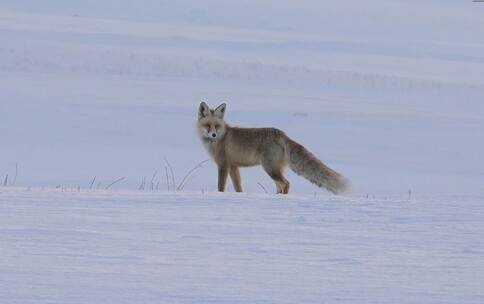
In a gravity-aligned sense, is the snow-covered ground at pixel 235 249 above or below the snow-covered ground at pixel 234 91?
below

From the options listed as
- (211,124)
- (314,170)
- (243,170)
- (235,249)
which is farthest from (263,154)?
(243,170)

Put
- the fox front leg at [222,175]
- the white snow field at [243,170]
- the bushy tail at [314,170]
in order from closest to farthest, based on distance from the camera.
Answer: the white snow field at [243,170]
the bushy tail at [314,170]
the fox front leg at [222,175]

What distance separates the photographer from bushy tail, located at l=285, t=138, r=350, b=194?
28.2 ft

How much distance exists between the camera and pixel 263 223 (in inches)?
230

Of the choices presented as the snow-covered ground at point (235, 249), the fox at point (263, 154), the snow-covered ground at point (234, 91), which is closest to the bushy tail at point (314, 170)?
the fox at point (263, 154)

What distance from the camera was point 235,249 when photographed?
16.8 ft

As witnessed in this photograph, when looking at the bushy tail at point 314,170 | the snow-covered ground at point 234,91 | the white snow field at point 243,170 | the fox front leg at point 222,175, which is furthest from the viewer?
the snow-covered ground at point 234,91

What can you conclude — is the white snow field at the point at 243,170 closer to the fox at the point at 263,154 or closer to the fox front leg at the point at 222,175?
the fox at the point at 263,154

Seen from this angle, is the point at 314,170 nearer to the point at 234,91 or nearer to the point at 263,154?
the point at 263,154

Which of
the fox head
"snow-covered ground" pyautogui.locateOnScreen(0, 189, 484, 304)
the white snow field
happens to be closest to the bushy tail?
the white snow field

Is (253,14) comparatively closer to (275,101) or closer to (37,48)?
(37,48)

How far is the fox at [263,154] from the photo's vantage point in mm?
8656

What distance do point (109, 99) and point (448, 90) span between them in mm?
7158

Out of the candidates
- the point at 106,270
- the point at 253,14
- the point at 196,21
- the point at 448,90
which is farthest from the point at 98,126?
the point at 253,14
